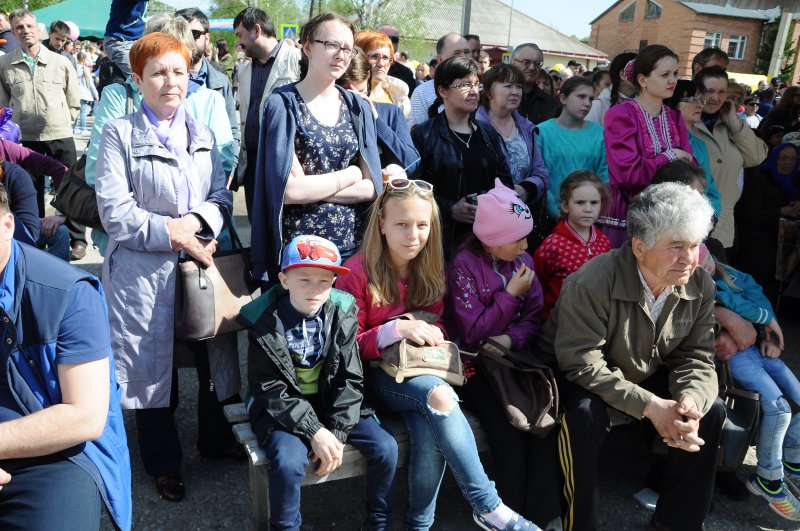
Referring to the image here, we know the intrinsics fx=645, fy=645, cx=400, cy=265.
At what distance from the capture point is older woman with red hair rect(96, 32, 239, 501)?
9.32ft

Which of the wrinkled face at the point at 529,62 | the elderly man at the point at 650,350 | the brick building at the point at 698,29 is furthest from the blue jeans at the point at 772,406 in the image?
the brick building at the point at 698,29

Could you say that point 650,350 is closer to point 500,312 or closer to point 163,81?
point 500,312

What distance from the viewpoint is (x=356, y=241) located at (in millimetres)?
3322

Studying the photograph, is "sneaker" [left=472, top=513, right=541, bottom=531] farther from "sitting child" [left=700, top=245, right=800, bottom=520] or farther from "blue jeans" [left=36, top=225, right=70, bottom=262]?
"blue jeans" [left=36, top=225, right=70, bottom=262]

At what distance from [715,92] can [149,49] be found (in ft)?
12.8

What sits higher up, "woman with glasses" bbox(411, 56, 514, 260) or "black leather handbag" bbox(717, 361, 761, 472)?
"woman with glasses" bbox(411, 56, 514, 260)

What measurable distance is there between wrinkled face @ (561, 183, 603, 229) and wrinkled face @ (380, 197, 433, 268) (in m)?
1.00

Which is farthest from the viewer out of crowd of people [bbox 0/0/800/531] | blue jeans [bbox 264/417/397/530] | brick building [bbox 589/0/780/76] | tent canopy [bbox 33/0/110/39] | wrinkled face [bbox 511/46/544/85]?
brick building [bbox 589/0/780/76]

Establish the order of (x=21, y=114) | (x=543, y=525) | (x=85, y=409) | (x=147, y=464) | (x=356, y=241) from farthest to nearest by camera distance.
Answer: (x=21, y=114) → (x=356, y=241) → (x=147, y=464) → (x=543, y=525) → (x=85, y=409)

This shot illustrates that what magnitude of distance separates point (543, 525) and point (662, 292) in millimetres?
1169

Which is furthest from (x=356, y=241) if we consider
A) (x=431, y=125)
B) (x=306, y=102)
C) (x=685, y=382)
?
(x=685, y=382)

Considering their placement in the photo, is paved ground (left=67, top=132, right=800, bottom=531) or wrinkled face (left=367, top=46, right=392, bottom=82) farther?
wrinkled face (left=367, top=46, right=392, bottom=82)

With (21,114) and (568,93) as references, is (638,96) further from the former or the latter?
(21,114)

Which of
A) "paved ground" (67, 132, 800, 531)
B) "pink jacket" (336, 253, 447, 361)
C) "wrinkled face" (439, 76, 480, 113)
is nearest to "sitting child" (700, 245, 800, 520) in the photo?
"paved ground" (67, 132, 800, 531)
